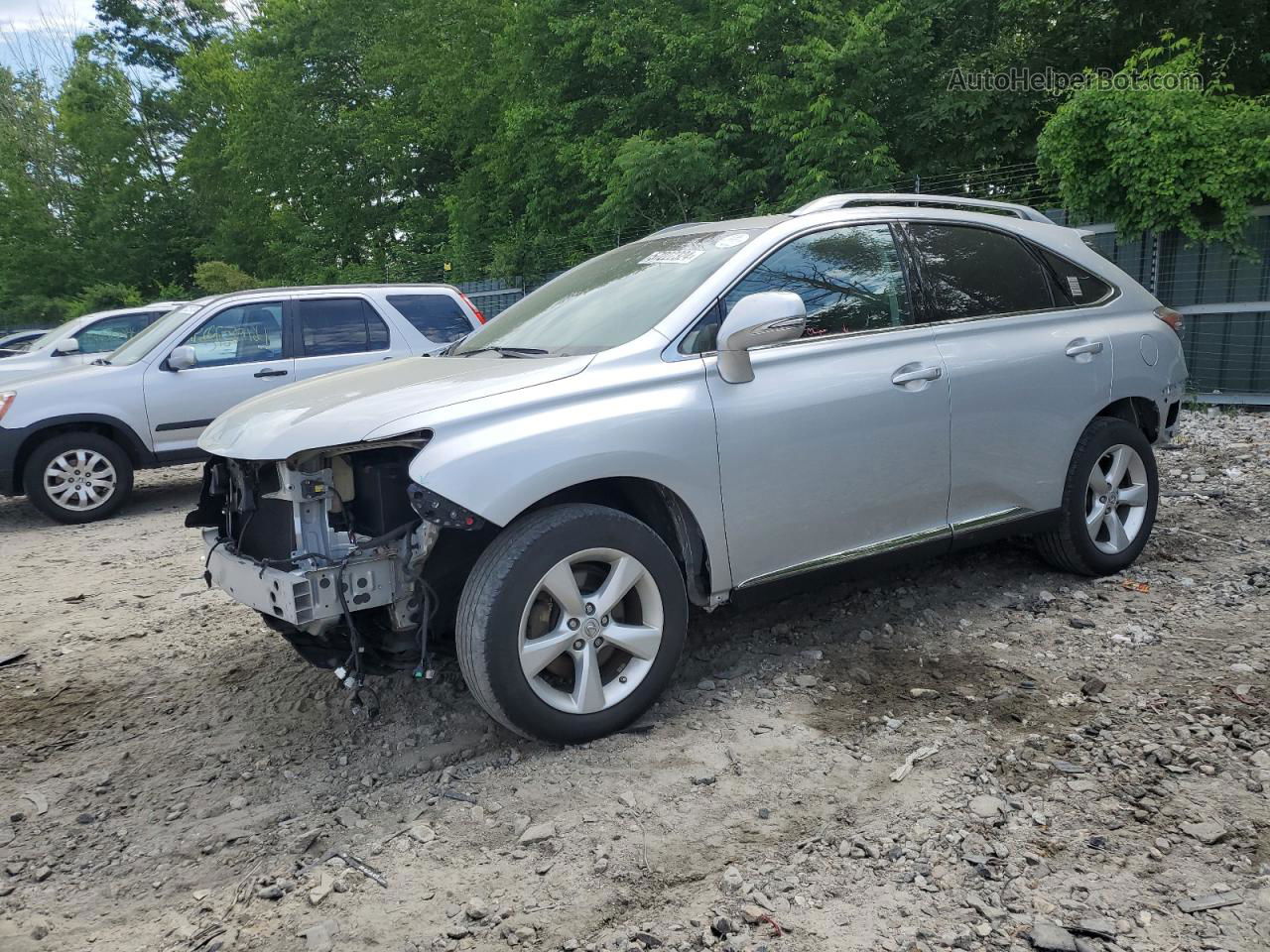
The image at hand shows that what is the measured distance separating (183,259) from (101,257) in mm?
2687

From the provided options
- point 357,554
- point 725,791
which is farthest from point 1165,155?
point 357,554

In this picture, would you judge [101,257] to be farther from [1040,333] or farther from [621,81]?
[1040,333]

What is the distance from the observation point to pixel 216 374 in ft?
28.7

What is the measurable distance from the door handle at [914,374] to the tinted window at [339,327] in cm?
604

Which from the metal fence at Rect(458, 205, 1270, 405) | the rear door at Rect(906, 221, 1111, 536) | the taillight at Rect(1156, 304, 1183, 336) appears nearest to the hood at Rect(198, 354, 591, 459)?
the rear door at Rect(906, 221, 1111, 536)

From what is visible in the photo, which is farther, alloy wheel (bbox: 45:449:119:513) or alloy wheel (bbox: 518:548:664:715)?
alloy wheel (bbox: 45:449:119:513)

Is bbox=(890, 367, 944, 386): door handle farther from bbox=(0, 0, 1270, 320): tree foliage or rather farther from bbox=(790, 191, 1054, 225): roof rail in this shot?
bbox=(0, 0, 1270, 320): tree foliage

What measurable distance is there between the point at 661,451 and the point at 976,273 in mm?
2021

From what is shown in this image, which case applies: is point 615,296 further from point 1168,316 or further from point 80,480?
point 80,480

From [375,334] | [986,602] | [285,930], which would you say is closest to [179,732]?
[285,930]

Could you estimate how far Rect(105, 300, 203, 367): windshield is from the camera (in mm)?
8727

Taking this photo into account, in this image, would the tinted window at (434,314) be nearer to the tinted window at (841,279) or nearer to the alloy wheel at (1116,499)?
the tinted window at (841,279)

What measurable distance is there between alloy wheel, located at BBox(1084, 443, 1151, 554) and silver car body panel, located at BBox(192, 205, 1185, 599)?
304 millimetres

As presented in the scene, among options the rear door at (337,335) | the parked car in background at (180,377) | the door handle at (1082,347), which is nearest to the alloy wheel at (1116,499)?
the door handle at (1082,347)
